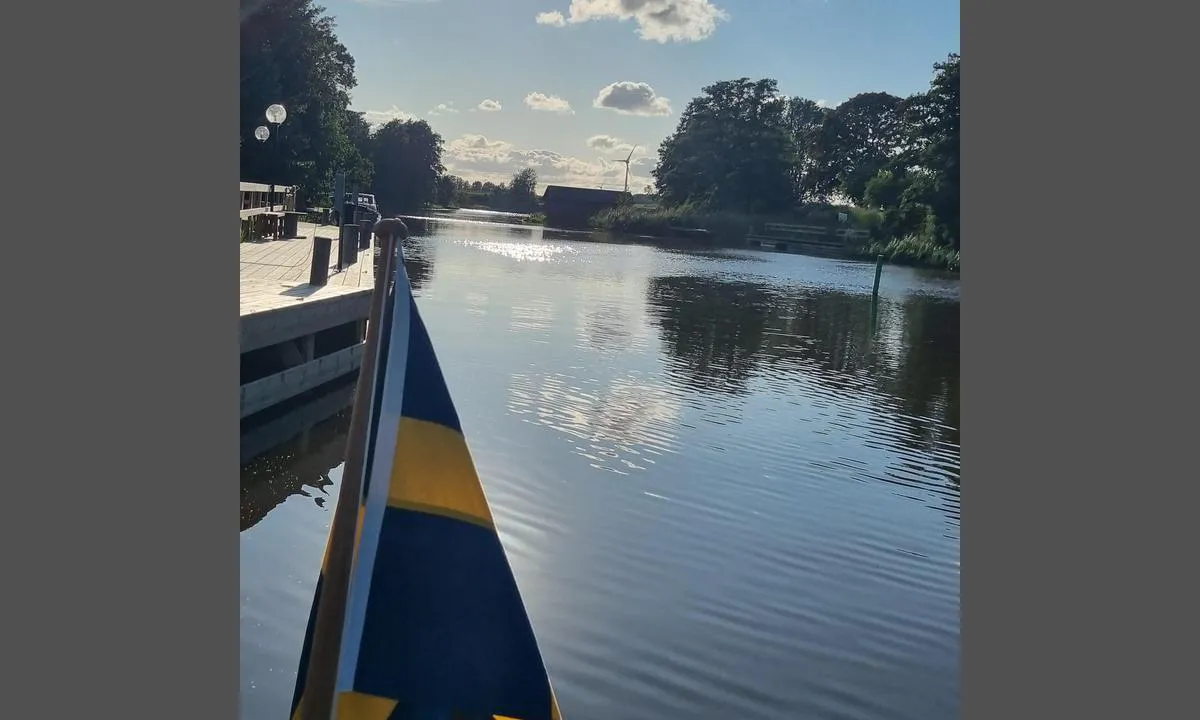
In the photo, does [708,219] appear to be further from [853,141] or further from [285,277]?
[285,277]

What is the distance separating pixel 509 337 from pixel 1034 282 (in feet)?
23.0

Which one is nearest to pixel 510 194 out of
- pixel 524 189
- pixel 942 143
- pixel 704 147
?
pixel 524 189

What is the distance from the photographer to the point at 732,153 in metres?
64.8

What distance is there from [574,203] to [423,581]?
68037 millimetres

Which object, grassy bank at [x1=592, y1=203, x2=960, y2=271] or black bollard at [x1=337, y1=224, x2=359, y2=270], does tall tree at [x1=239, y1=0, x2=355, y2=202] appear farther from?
grassy bank at [x1=592, y1=203, x2=960, y2=271]

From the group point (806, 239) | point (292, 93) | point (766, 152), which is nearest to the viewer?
point (292, 93)

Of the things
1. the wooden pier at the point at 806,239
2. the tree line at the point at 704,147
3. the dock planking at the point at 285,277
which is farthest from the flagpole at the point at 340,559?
the wooden pier at the point at 806,239

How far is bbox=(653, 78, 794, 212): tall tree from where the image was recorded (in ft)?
205

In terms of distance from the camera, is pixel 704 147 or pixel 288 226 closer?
pixel 288 226

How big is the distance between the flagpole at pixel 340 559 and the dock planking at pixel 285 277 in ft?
19.7

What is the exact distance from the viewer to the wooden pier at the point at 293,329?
8086mm

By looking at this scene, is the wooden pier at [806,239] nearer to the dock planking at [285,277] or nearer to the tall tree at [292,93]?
the tall tree at [292,93]

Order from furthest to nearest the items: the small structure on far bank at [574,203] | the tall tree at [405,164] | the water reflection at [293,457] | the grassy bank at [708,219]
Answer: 1. the small structure on far bank at [574,203]
2. the grassy bank at [708,219]
3. the tall tree at [405,164]
4. the water reflection at [293,457]

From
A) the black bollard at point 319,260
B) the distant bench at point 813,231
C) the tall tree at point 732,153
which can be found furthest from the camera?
the tall tree at point 732,153
